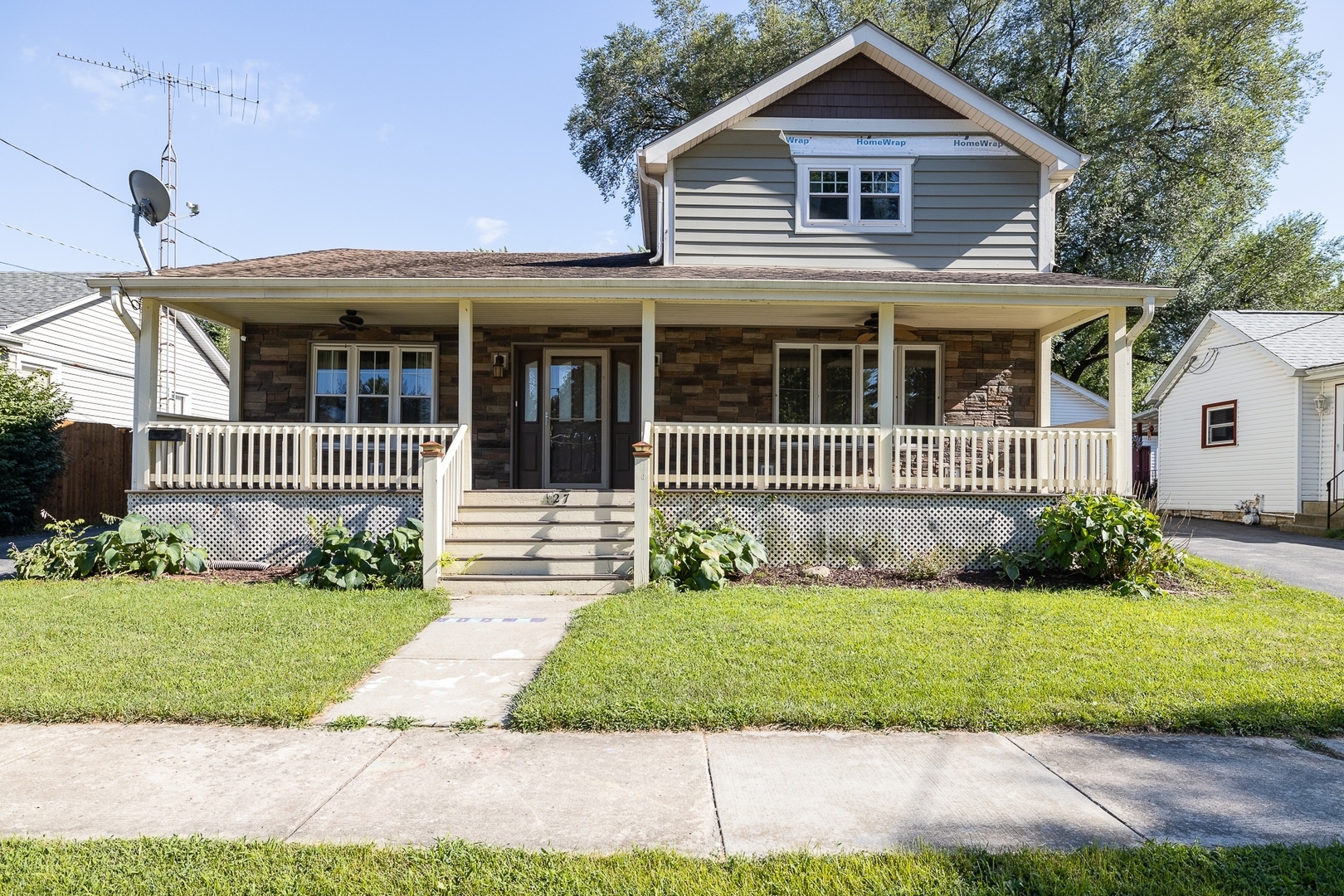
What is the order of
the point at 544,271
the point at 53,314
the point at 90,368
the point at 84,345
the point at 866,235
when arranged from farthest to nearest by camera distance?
the point at 90,368, the point at 84,345, the point at 53,314, the point at 866,235, the point at 544,271

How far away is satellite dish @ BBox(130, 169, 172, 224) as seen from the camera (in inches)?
380

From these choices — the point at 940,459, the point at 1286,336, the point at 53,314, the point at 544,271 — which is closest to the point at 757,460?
the point at 940,459

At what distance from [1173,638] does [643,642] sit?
3.99m

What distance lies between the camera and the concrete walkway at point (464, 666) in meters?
4.30

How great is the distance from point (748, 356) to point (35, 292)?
16607mm

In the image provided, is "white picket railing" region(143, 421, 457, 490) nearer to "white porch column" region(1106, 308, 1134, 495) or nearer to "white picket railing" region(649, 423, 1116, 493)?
"white picket railing" region(649, 423, 1116, 493)

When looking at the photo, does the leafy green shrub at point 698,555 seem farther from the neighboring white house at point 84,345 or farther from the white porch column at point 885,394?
A: the neighboring white house at point 84,345

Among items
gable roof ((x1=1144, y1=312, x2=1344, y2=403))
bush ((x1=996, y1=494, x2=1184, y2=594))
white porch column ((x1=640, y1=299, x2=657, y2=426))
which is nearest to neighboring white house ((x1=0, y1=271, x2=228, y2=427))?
white porch column ((x1=640, y1=299, x2=657, y2=426))

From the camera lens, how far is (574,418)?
11.3m

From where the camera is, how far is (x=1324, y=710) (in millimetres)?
4262

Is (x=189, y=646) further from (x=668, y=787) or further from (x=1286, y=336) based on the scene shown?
(x=1286, y=336)

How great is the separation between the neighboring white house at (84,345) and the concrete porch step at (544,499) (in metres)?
8.34

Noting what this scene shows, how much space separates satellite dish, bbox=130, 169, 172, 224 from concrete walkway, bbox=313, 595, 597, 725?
7.08m

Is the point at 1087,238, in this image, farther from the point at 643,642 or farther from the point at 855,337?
the point at 643,642
